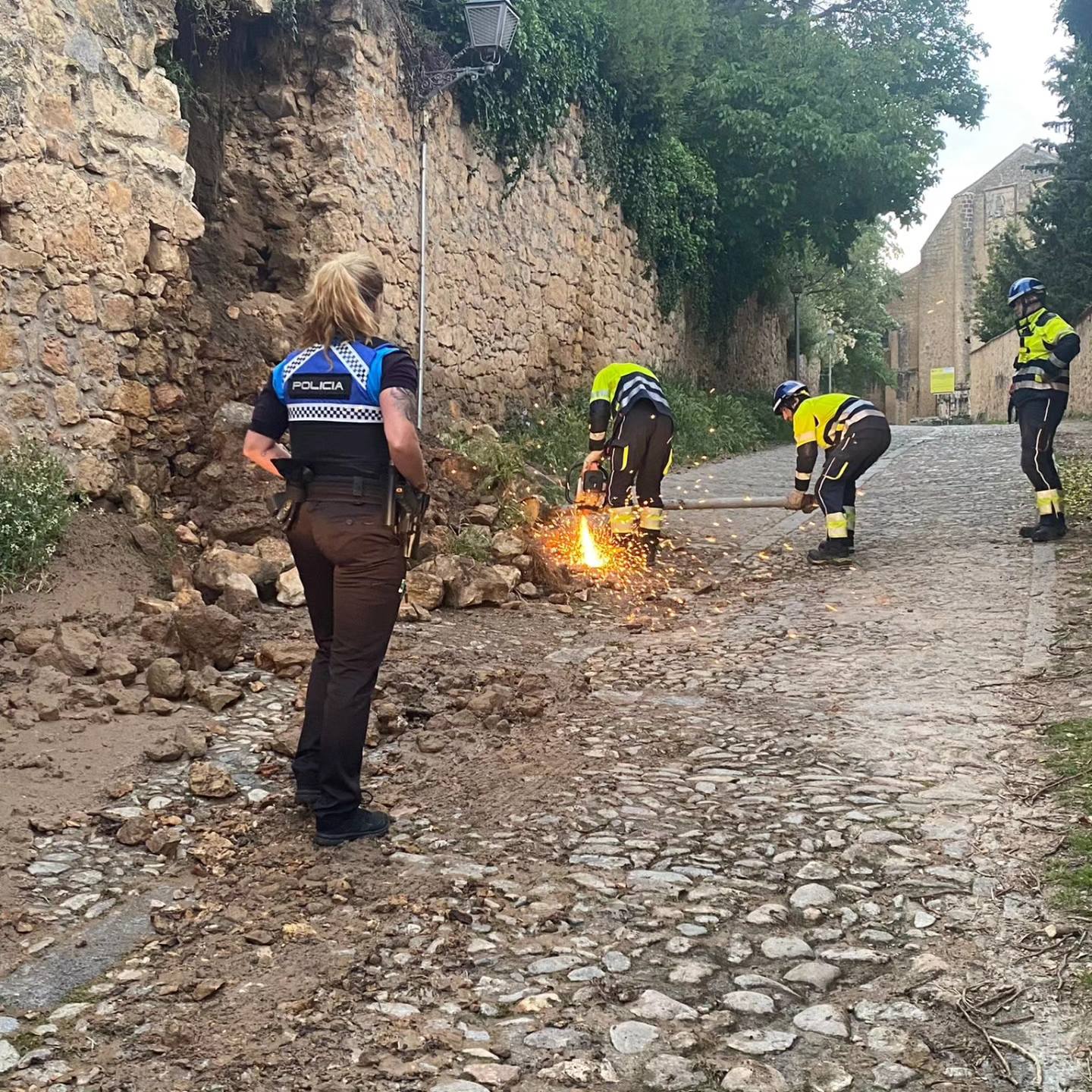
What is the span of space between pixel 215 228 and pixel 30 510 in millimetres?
3695

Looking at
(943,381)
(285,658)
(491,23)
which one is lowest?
(285,658)

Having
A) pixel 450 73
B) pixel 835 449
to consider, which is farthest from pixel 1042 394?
pixel 450 73

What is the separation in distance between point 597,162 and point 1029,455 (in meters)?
8.00

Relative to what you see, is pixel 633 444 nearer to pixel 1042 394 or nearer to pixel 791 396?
pixel 791 396

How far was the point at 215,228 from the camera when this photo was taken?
8961 millimetres

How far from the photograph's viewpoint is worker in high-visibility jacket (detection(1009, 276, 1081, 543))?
943 cm

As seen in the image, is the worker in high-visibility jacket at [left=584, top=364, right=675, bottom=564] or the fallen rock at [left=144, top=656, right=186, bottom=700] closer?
the fallen rock at [left=144, top=656, right=186, bottom=700]

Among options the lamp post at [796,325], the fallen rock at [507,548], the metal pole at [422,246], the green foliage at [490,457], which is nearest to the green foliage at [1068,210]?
the lamp post at [796,325]

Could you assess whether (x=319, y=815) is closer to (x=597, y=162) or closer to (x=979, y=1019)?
(x=979, y=1019)

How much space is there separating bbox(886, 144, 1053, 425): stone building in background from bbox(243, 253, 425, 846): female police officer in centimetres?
Result: 5172

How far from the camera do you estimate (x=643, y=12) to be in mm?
15203

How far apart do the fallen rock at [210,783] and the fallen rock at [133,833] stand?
33cm

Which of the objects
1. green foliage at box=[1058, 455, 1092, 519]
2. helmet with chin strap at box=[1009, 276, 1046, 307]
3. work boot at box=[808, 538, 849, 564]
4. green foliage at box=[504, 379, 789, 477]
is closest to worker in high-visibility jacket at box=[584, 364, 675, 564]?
work boot at box=[808, 538, 849, 564]

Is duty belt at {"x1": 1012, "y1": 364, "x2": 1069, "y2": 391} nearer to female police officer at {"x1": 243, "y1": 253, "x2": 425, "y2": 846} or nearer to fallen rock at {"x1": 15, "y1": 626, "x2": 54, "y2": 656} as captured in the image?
female police officer at {"x1": 243, "y1": 253, "x2": 425, "y2": 846}
